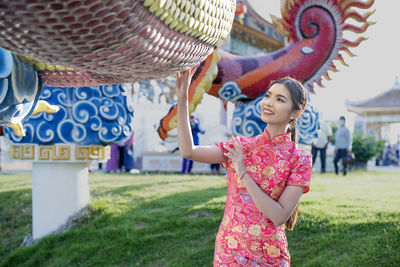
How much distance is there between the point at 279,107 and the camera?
132 cm

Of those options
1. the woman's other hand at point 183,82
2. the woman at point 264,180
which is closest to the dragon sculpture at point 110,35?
the woman's other hand at point 183,82

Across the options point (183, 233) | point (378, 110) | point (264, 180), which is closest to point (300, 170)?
point (264, 180)

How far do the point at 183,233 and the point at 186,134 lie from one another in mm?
1836

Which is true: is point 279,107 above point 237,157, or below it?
above

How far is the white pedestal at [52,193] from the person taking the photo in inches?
127

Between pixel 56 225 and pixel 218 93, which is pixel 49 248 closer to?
pixel 56 225

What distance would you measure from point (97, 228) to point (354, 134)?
1031 cm

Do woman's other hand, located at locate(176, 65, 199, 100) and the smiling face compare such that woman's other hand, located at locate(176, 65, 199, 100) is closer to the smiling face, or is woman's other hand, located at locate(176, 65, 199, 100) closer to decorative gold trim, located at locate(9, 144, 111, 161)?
the smiling face

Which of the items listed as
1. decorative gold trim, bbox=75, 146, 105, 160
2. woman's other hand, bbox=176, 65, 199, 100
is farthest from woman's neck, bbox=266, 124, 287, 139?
decorative gold trim, bbox=75, 146, 105, 160

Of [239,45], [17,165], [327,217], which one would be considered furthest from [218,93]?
[17,165]

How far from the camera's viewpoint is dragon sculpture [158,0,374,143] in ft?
11.2

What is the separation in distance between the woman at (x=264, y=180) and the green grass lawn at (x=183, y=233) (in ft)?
3.91

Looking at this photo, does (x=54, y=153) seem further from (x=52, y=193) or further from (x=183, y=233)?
(x=183, y=233)

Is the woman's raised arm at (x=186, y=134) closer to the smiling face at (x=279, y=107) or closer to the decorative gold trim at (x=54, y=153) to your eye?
the smiling face at (x=279, y=107)
